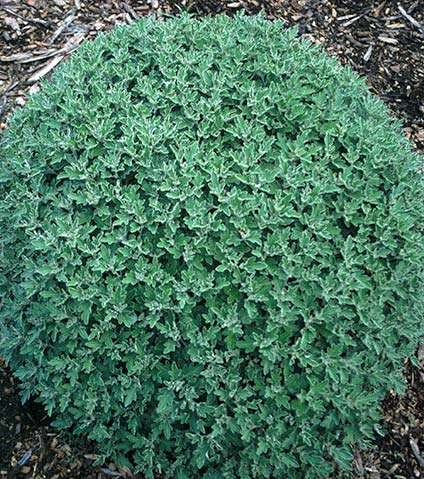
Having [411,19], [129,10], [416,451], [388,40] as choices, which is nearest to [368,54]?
[388,40]

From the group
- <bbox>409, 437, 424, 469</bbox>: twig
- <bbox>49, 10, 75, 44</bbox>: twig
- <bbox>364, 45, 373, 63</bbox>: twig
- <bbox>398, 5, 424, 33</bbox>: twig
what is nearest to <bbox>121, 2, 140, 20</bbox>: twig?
<bbox>49, 10, 75, 44</bbox>: twig

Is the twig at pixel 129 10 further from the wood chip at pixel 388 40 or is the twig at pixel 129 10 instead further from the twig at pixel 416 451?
the twig at pixel 416 451

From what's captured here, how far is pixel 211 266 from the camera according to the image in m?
2.39

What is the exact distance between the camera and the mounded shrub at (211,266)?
2330 mm

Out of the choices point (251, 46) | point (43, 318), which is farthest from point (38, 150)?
point (251, 46)

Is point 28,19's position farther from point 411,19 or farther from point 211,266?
point 211,266

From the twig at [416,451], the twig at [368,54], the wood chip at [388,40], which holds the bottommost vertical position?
the twig at [416,451]

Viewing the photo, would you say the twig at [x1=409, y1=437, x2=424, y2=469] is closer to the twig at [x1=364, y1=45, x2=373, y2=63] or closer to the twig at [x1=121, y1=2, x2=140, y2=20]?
the twig at [x1=364, y1=45, x2=373, y2=63]

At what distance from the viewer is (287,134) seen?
258cm

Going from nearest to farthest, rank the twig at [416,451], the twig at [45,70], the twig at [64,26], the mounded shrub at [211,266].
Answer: the mounded shrub at [211,266]
the twig at [416,451]
the twig at [45,70]
the twig at [64,26]

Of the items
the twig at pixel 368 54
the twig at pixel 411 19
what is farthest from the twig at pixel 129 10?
the twig at pixel 411 19

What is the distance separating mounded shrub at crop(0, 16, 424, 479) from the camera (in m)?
2.33

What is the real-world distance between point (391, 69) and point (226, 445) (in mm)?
2714

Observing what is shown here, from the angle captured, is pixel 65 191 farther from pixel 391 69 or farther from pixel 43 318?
pixel 391 69
